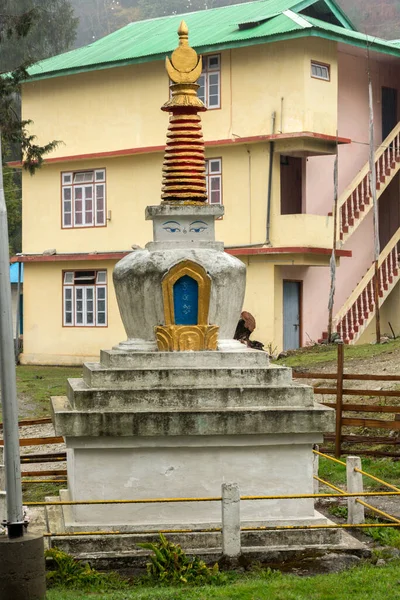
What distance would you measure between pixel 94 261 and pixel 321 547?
23448 mm

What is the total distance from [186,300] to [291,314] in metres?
18.4

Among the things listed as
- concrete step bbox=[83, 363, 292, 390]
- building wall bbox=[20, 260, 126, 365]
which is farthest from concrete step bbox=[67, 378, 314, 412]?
building wall bbox=[20, 260, 126, 365]

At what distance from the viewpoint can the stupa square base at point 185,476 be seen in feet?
40.6

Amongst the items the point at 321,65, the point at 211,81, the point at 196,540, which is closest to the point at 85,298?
the point at 211,81

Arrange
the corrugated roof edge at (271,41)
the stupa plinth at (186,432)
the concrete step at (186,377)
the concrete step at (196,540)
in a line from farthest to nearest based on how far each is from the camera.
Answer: the corrugated roof edge at (271,41), the concrete step at (186,377), the stupa plinth at (186,432), the concrete step at (196,540)

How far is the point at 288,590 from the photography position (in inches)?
412

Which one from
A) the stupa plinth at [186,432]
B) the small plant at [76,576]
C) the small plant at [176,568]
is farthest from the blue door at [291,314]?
the small plant at [76,576]

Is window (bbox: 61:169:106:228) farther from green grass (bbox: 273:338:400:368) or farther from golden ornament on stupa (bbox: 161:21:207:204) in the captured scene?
golden ornament on stupa (bbox: 161:21:207:204)

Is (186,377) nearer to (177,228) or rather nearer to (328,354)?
(177,228)

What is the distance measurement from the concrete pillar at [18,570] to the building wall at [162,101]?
2230 centimetres

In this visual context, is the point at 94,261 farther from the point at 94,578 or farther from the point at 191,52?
the point at 94,578

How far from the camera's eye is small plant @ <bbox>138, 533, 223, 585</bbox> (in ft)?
36.2

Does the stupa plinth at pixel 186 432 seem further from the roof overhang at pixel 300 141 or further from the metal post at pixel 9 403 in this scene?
the roof overhang at pixel 300 141

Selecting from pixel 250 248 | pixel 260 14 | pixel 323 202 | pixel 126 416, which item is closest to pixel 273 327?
pixel 250 248
